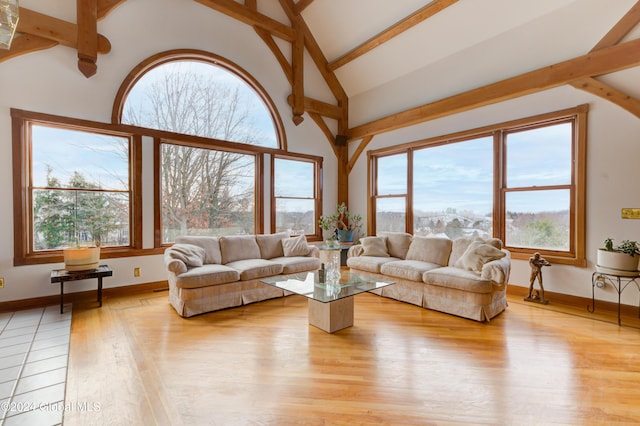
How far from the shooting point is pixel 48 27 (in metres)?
3.48

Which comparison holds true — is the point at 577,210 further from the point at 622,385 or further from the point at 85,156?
the point at 85,156

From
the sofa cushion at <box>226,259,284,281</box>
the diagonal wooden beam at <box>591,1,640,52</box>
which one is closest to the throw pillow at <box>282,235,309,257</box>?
the sofa cushion at <box>226,259,284,281</box>

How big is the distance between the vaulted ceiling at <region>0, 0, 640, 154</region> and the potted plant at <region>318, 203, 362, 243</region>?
103 cm

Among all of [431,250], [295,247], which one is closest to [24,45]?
[295,247]

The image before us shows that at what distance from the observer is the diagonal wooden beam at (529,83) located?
130 inches

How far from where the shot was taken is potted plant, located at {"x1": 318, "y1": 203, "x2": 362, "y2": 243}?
21.0 feet

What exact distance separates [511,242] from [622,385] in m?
2.58

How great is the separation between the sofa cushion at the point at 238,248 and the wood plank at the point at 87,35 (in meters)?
2.81

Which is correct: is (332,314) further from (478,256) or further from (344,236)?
(344,236)

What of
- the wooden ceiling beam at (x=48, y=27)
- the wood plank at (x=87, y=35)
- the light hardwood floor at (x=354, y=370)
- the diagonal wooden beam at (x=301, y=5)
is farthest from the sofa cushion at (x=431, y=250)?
the wooden ceiling beam at (x=48, y=27)

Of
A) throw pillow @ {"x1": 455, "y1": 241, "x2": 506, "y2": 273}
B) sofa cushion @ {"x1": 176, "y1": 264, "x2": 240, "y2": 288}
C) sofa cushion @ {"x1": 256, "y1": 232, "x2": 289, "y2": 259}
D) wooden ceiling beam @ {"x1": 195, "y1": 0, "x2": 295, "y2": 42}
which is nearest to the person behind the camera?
sofa cushion @ {"x1": 176, "y1": 264, "x2": 240, "y2": 288}

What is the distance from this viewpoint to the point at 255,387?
6.53ft

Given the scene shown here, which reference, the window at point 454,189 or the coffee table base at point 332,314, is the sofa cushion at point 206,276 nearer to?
the coffee table base at point 332,314

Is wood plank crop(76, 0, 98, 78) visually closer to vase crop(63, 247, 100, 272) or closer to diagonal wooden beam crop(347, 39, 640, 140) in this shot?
vase crop(63, 247, 100, 272)
